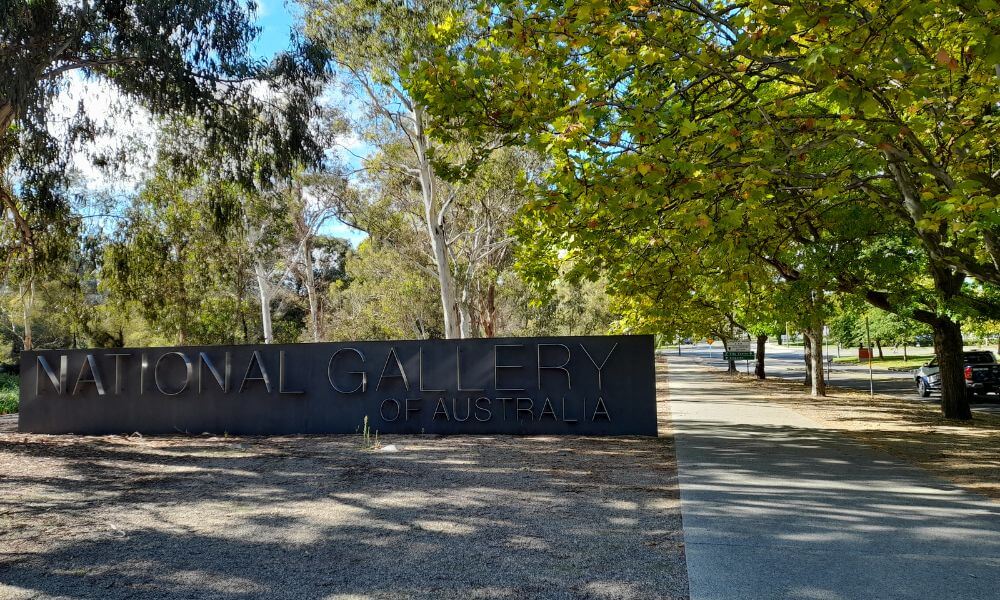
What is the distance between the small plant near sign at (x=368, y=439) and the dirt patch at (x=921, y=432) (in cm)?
804

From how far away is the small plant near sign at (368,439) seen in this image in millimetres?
11984

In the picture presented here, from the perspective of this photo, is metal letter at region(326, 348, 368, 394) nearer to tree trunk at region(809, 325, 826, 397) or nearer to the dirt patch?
the dirt patch

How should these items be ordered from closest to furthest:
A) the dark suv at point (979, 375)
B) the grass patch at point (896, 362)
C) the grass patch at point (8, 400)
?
the dark suv at point (979, 375) → the grass patch at point (8, 400) → the grass patch at point (896, 362)

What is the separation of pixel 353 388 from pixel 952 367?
12687 millimetres

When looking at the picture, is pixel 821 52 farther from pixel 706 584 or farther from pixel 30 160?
pixel 30 160

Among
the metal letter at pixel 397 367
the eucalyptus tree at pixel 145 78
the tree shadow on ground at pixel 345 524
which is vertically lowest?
the tree shadow on ground at pixel 345 524

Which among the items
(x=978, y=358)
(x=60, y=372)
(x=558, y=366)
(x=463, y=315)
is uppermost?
(x=463, y=315)

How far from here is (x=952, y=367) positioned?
15.6 metres

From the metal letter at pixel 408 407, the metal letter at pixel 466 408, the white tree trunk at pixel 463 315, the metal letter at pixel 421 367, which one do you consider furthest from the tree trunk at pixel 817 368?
the metal letter at pixel 408 407

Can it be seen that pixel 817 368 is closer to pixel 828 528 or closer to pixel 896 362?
pixel 828 528

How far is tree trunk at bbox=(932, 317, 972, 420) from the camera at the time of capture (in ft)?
50.7

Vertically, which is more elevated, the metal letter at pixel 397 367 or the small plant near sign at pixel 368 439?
the metal letter at pixel 397 367

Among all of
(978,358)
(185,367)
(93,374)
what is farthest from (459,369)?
(978,358)

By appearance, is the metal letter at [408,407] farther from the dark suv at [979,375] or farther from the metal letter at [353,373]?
the dark suv at [979,375]
